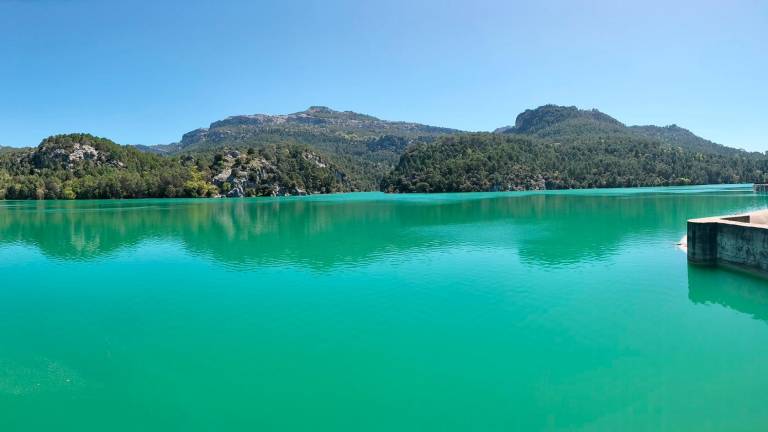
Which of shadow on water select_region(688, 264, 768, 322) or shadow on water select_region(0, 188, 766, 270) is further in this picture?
shadow on water select_region(0, 188, 766, 270)

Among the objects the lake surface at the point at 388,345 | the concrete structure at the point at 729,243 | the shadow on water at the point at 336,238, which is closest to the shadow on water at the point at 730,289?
the lake surface at the point at 388,345

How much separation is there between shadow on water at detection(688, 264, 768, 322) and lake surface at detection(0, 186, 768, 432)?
148 millimetres

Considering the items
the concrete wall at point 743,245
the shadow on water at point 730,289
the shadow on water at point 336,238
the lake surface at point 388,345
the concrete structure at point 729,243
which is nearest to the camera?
the lake surface at point 388,345

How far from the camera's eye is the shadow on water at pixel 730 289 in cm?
2021

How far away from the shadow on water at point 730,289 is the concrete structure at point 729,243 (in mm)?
675

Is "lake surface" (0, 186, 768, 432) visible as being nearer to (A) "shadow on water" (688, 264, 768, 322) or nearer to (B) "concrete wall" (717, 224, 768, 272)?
(A) "shadow on water" (688, 264, 768, 322)

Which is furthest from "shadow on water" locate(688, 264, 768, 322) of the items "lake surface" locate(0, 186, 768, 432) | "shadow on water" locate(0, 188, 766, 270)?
"shadow on water" locate(0, 188, 766, 270)

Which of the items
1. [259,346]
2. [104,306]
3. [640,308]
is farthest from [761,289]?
[104,306]

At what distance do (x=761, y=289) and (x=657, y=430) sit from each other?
697 inches

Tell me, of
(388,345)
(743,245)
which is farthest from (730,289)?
(388,345)

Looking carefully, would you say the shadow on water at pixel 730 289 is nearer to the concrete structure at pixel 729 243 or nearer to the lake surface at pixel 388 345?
the lake surface at pixel 388 345

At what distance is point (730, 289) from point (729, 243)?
5226mm

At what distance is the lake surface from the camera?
11375mm

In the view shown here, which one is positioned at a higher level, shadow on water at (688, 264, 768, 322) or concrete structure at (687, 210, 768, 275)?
concrete structure at (687, 210, 768, 275)
